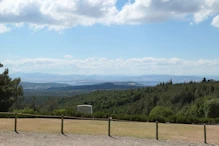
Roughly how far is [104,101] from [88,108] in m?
85.1

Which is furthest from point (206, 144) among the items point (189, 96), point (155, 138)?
point (189, 96)

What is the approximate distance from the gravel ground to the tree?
21709 millimetres

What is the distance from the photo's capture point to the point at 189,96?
90.4 meters

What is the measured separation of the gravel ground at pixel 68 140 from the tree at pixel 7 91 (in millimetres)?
21709

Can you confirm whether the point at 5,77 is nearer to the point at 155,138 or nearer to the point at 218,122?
the point at 218,122

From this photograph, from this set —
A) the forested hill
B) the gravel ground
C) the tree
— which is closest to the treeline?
the forested hill

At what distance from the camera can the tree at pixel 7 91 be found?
3519 centimetres

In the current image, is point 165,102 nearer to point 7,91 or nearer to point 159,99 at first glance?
point 159,99

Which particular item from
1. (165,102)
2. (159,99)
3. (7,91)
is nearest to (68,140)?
(7,91)

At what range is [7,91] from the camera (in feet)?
119

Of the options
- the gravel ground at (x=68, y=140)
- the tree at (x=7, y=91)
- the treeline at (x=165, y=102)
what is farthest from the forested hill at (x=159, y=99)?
the gravel ground at (x=68, y=140)

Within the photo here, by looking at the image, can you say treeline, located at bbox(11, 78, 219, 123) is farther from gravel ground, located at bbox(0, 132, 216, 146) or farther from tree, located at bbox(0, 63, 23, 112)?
gravel ground, located at bbox(0, 132, 216, 146)

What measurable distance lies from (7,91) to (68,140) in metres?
25.2

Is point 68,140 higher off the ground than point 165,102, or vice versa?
point 68,140
